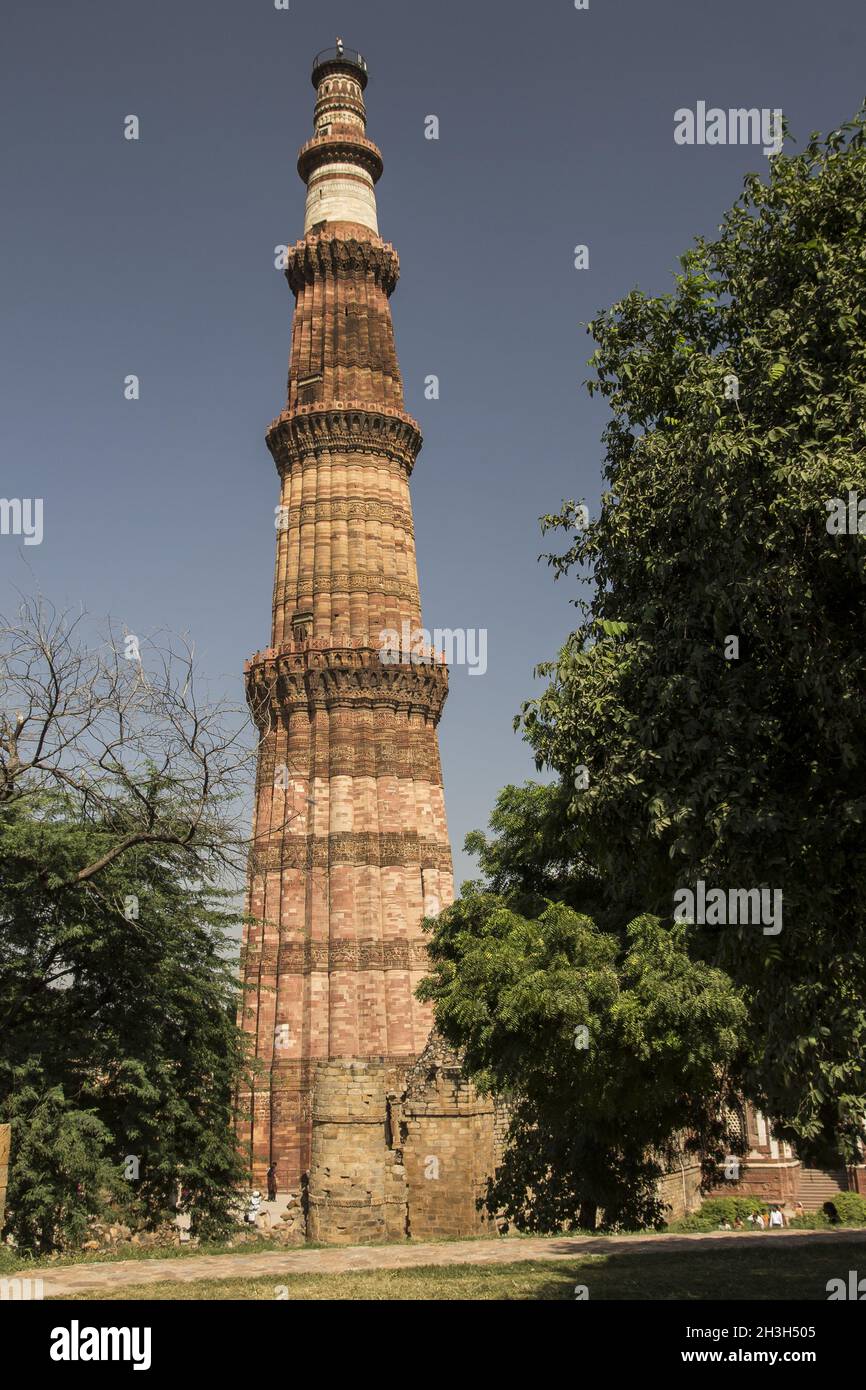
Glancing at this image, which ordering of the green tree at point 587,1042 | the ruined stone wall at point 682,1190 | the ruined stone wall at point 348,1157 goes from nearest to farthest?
the green tree at point 587,1042, the ruined stone wall at point 348,1157, the ruined stone wall at point 682,1190

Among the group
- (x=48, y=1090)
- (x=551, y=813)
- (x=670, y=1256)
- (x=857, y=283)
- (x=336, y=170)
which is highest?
(x=336, y=170)

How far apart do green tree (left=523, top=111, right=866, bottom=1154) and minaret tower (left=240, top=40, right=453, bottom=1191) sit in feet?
71.1

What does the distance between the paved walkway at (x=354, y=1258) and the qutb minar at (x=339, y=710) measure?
48.7 feet

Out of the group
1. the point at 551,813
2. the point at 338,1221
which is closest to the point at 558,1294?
the point at 338,1221

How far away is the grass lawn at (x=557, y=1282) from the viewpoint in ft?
39.3

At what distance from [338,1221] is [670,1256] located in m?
7.97

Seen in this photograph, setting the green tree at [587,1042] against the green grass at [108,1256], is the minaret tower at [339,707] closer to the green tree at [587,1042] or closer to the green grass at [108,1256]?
the green tree at [587,1042]

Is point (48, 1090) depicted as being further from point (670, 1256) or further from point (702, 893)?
point (702, 893)

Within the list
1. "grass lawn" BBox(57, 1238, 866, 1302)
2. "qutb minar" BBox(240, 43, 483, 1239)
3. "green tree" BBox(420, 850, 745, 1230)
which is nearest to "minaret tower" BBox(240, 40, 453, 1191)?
"qutb minar" BBox(240, 43, 483, 1239)

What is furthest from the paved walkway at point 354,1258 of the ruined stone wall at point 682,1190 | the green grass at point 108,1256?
the ruined stone wall at point 682,1190

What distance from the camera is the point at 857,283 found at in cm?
945
